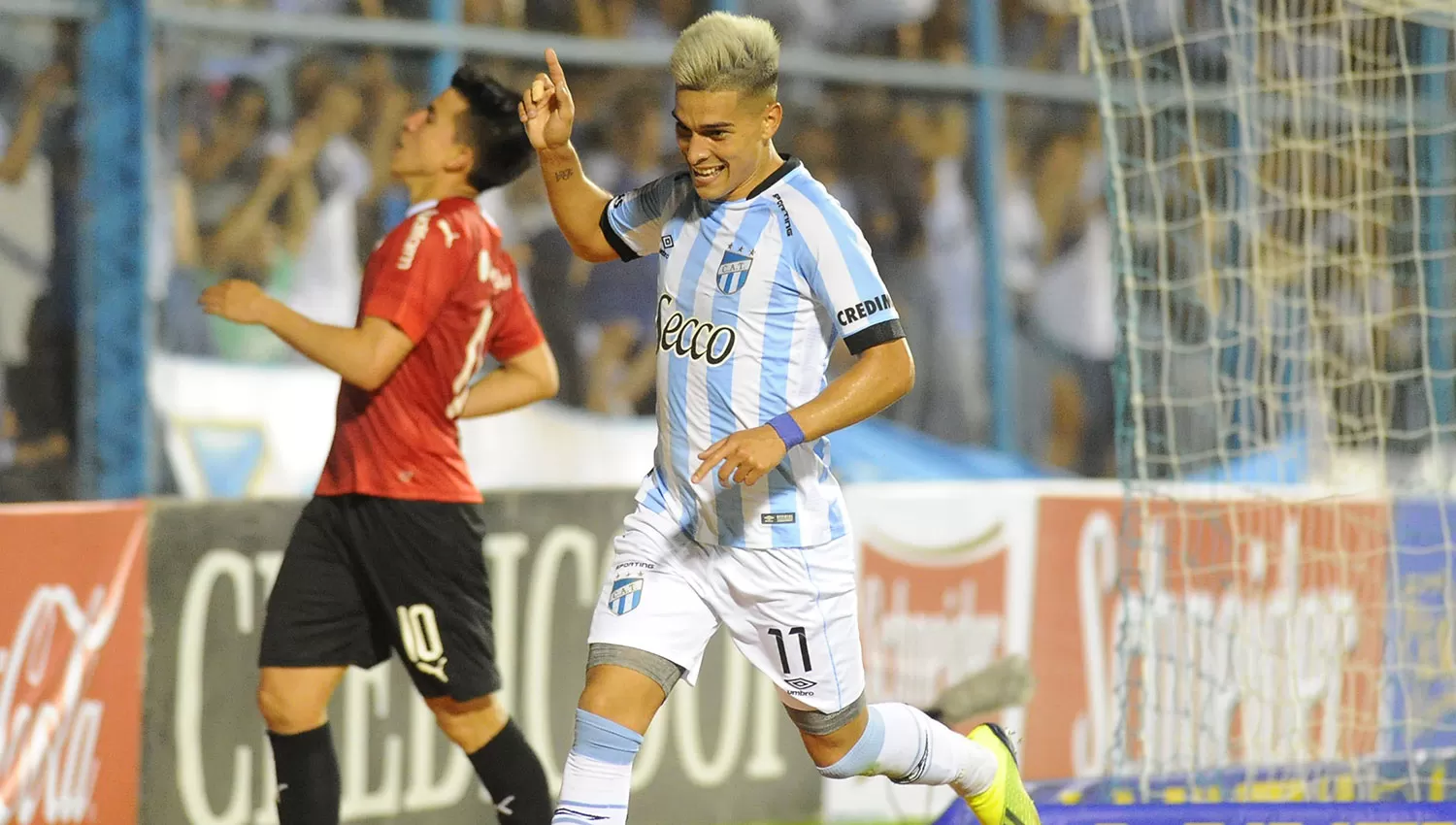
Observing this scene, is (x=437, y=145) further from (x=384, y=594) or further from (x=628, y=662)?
(x=628, y=662)

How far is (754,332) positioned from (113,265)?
3.68m

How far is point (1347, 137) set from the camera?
766cm

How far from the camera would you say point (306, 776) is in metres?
4.77

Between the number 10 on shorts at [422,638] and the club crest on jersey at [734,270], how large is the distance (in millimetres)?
1312

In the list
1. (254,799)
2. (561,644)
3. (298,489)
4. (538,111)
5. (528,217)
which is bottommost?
(254,799)

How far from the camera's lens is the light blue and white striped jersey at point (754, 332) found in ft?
13.4

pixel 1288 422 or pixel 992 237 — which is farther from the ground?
pixel 992 237

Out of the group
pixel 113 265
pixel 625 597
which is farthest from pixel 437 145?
pixel 113 265

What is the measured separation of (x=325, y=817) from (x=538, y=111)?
192cm

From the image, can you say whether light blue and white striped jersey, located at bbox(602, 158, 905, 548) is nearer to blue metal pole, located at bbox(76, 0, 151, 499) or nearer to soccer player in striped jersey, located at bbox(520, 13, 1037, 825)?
soccer player in striped jersey, located at bbox(520, 13, 1037, 825)

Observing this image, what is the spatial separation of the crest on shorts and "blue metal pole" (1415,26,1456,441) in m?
5.24

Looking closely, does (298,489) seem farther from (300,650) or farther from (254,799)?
(300,650)

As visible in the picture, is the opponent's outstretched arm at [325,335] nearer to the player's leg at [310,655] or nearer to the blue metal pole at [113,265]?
the player's leg at [310,655]

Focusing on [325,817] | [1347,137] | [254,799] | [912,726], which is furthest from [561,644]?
[1347,137]
